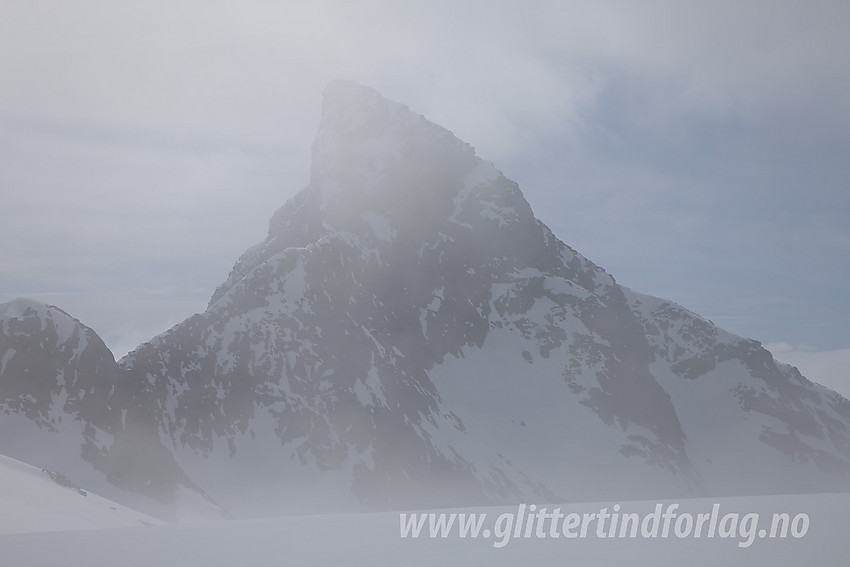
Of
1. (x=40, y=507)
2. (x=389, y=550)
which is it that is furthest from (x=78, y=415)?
(x=389, y=550)

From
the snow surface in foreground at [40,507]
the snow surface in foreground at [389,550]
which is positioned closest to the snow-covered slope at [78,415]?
the snow surface in foreground at [40,507]

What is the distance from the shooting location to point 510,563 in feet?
92.8

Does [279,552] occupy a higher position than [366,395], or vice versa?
[366,395]

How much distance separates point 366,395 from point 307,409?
19.0 m

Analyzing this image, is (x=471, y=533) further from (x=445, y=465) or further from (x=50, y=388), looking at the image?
(x=445, y=465)

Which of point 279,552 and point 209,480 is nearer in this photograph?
point 279,552

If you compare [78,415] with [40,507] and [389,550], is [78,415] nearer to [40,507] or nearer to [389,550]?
[40,507]

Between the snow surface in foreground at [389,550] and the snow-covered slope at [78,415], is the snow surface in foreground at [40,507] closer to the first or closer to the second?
the snow surface in foreground at [389,550]

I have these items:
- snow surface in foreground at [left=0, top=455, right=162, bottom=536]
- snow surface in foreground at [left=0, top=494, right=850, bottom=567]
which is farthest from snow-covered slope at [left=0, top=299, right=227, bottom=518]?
snow surface in foreground at [left=0, top=494, right=850, bottom=567]

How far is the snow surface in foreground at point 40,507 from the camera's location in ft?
124

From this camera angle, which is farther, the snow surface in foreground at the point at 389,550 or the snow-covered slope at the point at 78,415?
the snow-covered slope at the point at 78,415

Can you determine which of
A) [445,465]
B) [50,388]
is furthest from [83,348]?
[445,465]

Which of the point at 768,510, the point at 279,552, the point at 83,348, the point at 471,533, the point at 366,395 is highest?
the point at 366,395

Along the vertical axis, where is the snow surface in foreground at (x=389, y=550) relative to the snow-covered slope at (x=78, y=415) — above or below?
below
